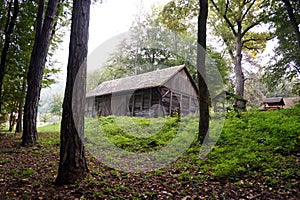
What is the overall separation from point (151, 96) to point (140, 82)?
182 cm

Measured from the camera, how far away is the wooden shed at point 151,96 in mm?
15795

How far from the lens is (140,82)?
56.3ft

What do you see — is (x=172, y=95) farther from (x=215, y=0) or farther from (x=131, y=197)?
(x=131, y=197)

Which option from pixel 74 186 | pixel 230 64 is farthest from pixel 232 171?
pixel 230 64

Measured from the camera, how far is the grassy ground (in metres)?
3.30

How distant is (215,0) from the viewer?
15.5 metres

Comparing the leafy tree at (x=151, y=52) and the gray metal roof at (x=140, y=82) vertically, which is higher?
the leafy tree at (x=151, y=52)

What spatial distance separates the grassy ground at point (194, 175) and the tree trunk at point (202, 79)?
25.4 inches

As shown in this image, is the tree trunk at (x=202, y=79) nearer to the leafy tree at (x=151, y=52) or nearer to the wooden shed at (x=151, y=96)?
the wooden shed at (x=151, y=96)

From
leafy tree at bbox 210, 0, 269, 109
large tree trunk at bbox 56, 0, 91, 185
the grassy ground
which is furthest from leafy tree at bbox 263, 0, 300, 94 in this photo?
large tree trunk at bbox 56, 0, 91, 185

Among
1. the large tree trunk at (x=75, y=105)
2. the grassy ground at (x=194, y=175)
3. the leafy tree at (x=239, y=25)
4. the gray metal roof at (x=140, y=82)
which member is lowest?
the grassy ground at (x=194, y=175)

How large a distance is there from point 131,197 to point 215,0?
1614 centimetres

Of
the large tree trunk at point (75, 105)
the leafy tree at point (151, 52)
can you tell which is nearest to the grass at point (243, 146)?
the large tree trunk at point (75, 105)

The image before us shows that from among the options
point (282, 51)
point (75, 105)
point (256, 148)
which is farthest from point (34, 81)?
point (282, 51)
